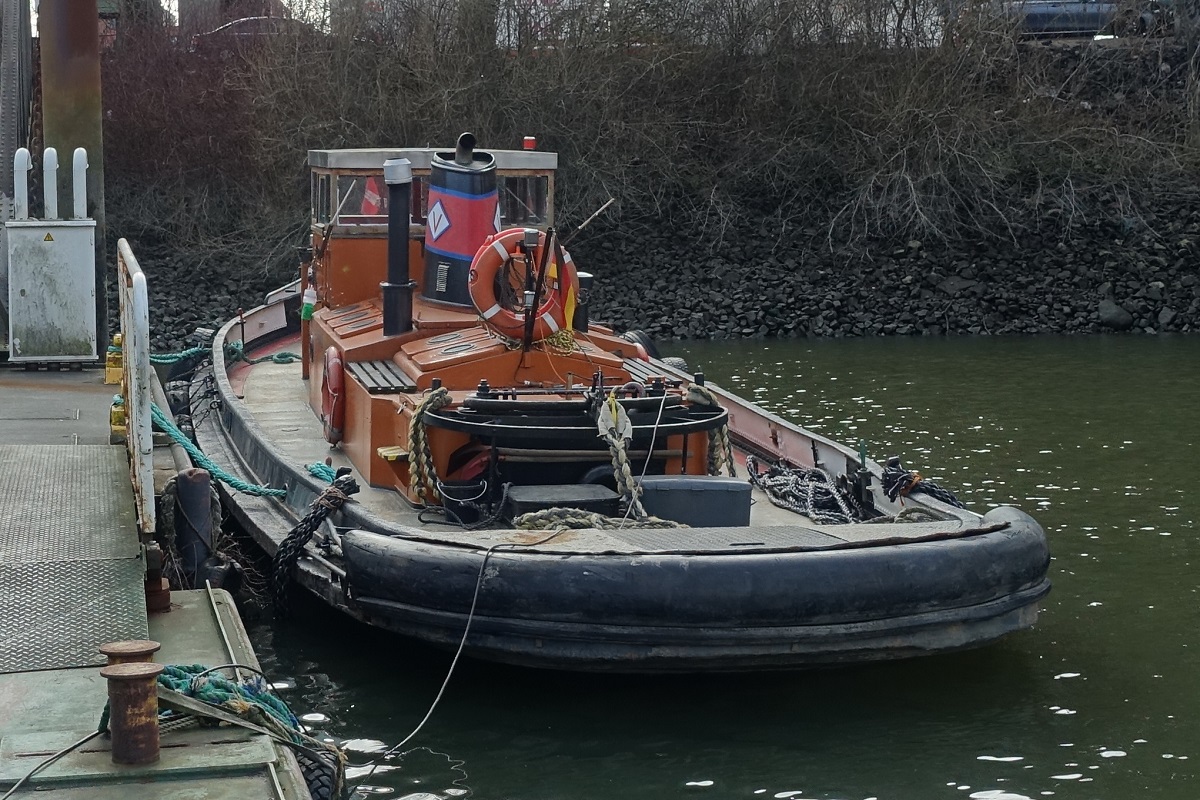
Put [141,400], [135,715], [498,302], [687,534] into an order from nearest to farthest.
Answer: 1. [135,715]
2. [141,400]
3. [687,534]
4. [498,302]

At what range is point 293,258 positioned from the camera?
75.9 ft

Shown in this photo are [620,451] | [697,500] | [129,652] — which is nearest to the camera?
[129,652]

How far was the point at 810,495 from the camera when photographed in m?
8.33

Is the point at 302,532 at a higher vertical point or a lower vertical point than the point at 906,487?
lower

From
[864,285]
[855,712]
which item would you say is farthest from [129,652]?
[864,285]

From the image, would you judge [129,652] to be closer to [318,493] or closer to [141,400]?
[141,400]

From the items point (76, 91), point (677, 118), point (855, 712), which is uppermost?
point (677, 118)

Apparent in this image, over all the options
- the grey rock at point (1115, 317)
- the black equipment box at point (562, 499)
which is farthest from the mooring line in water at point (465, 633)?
the grey rock at point (1115, 317)

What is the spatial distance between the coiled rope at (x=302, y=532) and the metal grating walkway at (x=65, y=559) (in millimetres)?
812

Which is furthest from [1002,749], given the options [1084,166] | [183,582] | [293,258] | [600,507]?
[1084,166]

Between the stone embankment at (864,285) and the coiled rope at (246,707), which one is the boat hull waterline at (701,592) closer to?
the coiled rope at (246,707)

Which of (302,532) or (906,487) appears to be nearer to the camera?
(302,532)

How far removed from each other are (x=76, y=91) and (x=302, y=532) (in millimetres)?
6041

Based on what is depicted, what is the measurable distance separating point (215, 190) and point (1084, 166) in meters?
14.1
